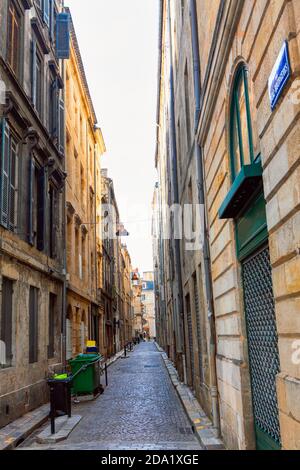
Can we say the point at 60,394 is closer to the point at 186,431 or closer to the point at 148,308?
the point at 186,431

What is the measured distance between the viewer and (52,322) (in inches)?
603

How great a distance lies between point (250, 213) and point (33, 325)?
8.74 meters

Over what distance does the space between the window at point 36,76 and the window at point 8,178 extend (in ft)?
7.40

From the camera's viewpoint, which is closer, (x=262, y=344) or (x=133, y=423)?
(x=262, y=344)

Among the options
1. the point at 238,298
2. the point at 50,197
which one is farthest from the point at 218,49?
the point at 50,197

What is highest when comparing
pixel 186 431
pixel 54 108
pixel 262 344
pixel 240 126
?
pixel 54 108

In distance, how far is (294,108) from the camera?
3.41 m

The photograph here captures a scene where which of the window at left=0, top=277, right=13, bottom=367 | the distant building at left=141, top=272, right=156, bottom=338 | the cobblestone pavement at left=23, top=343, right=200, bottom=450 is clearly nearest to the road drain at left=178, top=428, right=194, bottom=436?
the cobblestone pavement at left=23, top=343, right=200, bottom=450

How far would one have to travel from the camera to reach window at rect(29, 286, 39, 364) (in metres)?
12.5

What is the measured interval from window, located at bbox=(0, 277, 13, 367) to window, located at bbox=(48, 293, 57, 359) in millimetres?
3926

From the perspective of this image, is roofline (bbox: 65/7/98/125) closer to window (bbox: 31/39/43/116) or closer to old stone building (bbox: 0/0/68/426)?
old stone building (bbox: 0/0/68/426)

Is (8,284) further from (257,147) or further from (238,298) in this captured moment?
(257,147)

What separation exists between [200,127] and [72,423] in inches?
243

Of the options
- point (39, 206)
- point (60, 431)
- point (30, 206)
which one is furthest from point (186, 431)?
point (39, 206)
